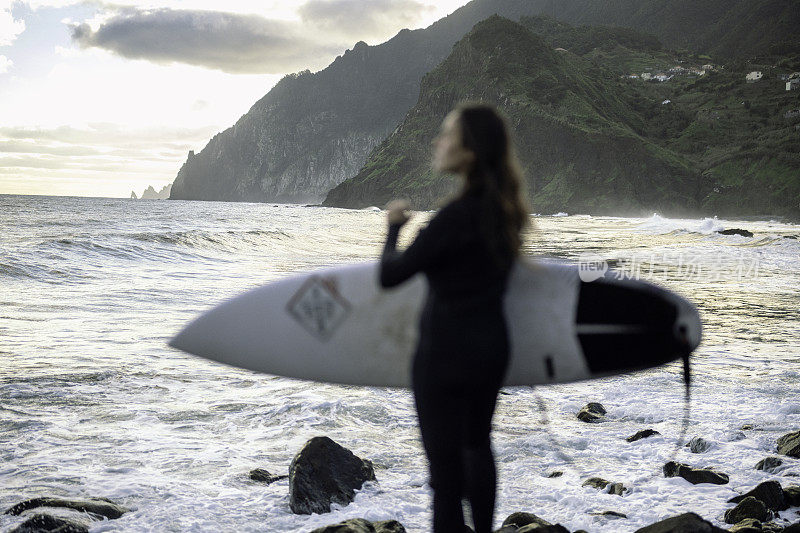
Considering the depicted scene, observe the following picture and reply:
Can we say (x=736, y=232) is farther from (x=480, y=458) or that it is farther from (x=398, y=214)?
(x=398, y=214)

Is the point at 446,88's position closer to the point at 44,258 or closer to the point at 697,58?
the point at 697,58

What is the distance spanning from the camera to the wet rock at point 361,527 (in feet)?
9.04

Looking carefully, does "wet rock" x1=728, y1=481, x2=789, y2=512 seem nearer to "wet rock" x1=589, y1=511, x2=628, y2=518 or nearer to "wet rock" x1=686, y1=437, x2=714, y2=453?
"wet rock" x1=589, y1=511, x2=628, y2=518

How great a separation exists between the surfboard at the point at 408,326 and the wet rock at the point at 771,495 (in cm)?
85

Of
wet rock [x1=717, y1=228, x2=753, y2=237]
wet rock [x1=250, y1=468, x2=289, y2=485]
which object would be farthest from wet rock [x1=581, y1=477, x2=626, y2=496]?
wet rock [x1=717, y1=228, x2=753, y2=237]

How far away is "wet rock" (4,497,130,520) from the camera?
10.9ft

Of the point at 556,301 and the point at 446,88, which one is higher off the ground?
the point at 446,88

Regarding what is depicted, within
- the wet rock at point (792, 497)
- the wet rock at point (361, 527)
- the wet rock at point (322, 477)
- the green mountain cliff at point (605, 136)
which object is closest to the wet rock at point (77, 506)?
the wet rock at point (322, 477)

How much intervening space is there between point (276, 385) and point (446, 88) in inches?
4340

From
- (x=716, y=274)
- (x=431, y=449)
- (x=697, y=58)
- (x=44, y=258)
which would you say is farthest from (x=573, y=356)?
(x=697, y=58)

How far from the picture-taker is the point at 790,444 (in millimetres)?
4137

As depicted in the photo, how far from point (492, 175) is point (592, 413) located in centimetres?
384

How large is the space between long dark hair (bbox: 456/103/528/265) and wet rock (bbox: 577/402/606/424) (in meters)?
3.60

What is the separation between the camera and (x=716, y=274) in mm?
14734
